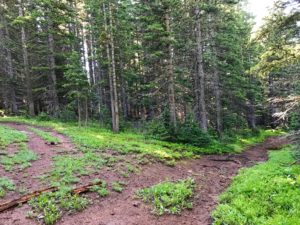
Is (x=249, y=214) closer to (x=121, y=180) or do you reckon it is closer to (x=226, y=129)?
(x=121, y=180)

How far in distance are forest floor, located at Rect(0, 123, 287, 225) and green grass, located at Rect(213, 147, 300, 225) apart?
549 millimetres

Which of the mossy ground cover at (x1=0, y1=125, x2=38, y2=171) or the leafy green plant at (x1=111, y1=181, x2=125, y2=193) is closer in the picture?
the leafy green plant at (x1=111, y1=181, x2=125, y2=193)

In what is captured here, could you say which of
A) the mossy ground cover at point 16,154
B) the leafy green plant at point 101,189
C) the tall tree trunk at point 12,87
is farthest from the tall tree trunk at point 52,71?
the leafy green plant at point 101,189

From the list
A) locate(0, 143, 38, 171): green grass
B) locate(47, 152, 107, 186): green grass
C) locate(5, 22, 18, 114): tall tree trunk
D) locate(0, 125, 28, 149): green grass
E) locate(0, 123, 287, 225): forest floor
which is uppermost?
locate(5, 22, 18, 114): tall tree trunk

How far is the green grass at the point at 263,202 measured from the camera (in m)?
6.23

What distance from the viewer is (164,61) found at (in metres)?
22.9

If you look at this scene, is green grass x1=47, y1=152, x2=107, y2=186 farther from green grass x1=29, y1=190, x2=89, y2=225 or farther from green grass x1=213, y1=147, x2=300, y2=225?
green grass x1=213, y1=147, x2=300, y2=225

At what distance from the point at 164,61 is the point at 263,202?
1730cm

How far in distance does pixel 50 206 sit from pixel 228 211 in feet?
14.9

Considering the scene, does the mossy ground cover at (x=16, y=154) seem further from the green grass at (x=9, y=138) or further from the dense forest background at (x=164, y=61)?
the dense forest background at (x=164, y=61)

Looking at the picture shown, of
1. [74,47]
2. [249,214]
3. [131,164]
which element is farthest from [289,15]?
[74,47]

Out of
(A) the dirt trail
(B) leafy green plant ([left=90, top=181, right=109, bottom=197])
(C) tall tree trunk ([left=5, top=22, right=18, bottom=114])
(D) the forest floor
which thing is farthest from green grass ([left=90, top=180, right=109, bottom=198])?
(C) tall tree trunk ([left=5, top=22, right=18, bottom=114])

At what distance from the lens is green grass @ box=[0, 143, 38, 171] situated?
1012 centimetres

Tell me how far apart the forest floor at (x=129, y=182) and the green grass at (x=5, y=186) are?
0.52 ft
